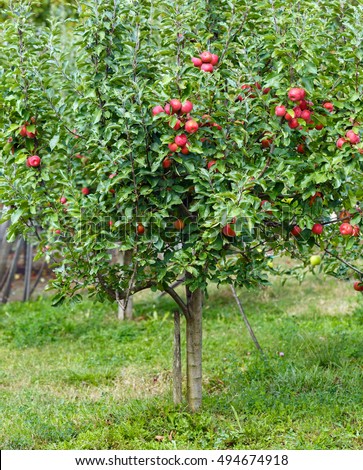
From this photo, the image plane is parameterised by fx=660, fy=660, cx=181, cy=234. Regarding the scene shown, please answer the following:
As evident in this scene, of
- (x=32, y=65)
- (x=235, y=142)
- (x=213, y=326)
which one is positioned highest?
(x=32, y=65)

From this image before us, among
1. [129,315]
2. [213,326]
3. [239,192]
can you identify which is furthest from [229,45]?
[129,315]

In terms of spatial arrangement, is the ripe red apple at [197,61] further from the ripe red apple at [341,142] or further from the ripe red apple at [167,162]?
the ripe red apple at [341,142]

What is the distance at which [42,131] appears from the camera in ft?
13.4

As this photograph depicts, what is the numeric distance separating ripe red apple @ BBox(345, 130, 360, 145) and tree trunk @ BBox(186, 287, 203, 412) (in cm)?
137

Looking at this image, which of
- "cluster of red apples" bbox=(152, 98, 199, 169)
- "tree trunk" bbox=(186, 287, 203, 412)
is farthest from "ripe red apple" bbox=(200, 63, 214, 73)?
"tree trunk" bbox=(186, 287, 203, 412)

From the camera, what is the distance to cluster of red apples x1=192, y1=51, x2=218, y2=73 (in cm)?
365

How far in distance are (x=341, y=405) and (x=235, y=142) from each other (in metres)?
1.92

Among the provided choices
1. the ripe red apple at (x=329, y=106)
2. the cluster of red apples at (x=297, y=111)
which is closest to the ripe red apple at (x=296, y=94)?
the cluster of red apples at (x=297, y=111)

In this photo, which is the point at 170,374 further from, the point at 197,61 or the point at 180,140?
the point at 197,61

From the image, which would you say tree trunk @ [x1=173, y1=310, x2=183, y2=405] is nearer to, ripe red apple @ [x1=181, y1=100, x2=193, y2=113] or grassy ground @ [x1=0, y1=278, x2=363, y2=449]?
grassy ground @ [x1=0, y1=278, x2=363, y2=449]

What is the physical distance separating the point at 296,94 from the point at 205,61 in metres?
0.56

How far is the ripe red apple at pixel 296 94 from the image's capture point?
348 cm

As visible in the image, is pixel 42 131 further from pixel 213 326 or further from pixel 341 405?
pixel 213 326

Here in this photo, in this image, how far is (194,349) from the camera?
429 cm
